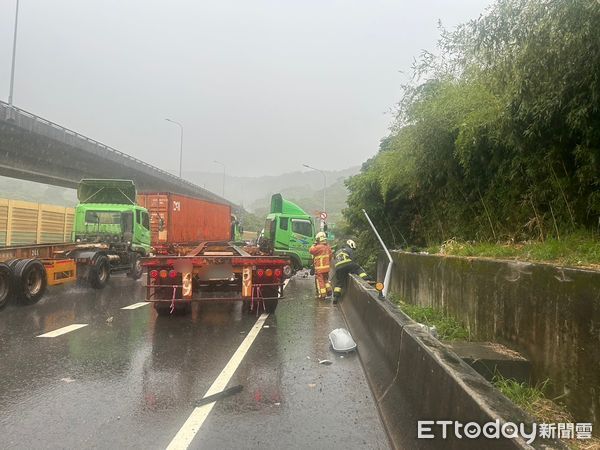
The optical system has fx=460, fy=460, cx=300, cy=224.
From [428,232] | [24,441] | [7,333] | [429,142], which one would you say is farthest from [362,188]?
[24,441]

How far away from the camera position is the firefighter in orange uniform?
11625 millimetres

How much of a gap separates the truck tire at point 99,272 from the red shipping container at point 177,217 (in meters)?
4.10

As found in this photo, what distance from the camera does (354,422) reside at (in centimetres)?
411

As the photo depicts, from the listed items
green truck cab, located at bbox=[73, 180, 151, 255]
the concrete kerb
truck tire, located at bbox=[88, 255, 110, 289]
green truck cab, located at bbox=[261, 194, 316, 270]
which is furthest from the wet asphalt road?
green truck cab, located at bbox=[261, 194, 316, 270]

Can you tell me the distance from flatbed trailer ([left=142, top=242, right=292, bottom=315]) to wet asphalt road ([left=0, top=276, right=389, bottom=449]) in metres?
0.45

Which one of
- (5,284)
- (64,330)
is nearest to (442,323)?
(64,330)

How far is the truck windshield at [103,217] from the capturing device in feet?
52.9

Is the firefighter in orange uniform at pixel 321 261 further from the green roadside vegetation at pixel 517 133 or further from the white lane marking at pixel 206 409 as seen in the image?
the white lane marking at pixel 206 409

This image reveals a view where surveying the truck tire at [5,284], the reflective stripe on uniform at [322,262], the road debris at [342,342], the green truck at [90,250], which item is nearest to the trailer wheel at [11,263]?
the green truck at [90,250]

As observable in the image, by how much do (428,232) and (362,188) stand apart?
437cm

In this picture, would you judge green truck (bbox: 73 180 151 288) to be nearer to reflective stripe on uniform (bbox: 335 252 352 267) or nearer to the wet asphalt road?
the wet asphalt road

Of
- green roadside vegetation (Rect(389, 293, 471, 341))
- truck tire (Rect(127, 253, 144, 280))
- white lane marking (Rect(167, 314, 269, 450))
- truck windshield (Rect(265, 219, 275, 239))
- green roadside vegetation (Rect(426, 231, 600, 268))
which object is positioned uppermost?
truck windshield (Rect(265, 219, 275, 239))

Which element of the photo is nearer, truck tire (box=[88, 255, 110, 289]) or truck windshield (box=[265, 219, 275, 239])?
truck tire (box=[88, 255, 110, 289])

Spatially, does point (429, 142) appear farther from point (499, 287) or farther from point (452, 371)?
point (452, 371)
